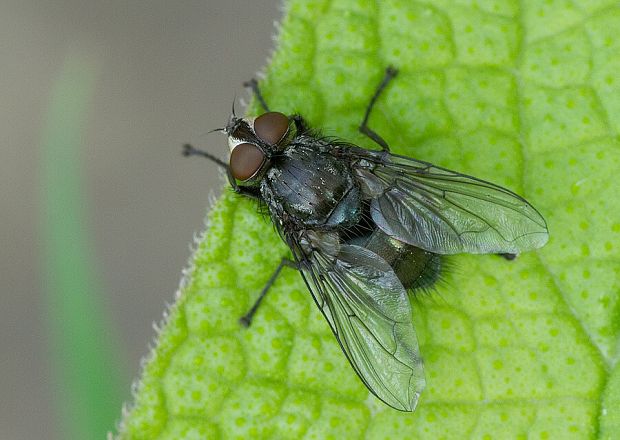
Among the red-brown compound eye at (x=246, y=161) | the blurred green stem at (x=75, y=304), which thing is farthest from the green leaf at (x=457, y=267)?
the blurred green stem at (x=75, y=304)

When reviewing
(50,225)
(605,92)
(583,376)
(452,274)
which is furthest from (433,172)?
(50,225)

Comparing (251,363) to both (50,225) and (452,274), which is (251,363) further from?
(50,225)

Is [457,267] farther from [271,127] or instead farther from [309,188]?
[271,127]

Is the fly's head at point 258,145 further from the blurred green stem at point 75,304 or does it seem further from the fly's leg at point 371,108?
the blurred green stem at point 75,304

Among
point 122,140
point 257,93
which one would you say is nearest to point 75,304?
point 257,93

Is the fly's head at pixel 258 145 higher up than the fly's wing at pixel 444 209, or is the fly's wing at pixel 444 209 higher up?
the fly's wing at pixel 444 209

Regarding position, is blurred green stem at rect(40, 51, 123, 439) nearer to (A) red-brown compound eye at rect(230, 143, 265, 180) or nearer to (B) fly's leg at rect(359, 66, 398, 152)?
(A) red-brown compound eye at rect(230, 143, 265, 180)
